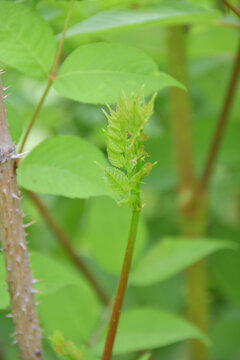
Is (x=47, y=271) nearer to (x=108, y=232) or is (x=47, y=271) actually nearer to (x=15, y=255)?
(x=15, y=255)

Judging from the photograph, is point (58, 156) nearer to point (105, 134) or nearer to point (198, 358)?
point (105, 134)

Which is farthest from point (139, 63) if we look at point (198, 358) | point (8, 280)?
point (198, 358)

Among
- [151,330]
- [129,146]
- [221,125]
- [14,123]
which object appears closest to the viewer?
[129,146]

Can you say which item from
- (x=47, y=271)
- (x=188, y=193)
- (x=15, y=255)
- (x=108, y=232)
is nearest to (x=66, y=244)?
(x=108, y=232)

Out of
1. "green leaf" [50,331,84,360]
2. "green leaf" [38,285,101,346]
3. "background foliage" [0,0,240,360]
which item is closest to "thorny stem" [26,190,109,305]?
"background foliage" [0,0,240,360]

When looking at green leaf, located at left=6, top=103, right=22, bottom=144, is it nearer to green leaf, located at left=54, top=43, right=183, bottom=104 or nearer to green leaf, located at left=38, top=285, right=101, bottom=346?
green leaf, located at left=54, top=43, right=183, bottom=104

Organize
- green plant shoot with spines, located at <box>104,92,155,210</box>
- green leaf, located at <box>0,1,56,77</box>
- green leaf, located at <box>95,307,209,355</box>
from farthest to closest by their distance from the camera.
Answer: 1. green leaf, located at <box>95,307,209,355</box>
2. green leaf, located at <box>0,1,56,77</box>
3. green plant shoot with spines, located at <box>104,92,155,210</box>
